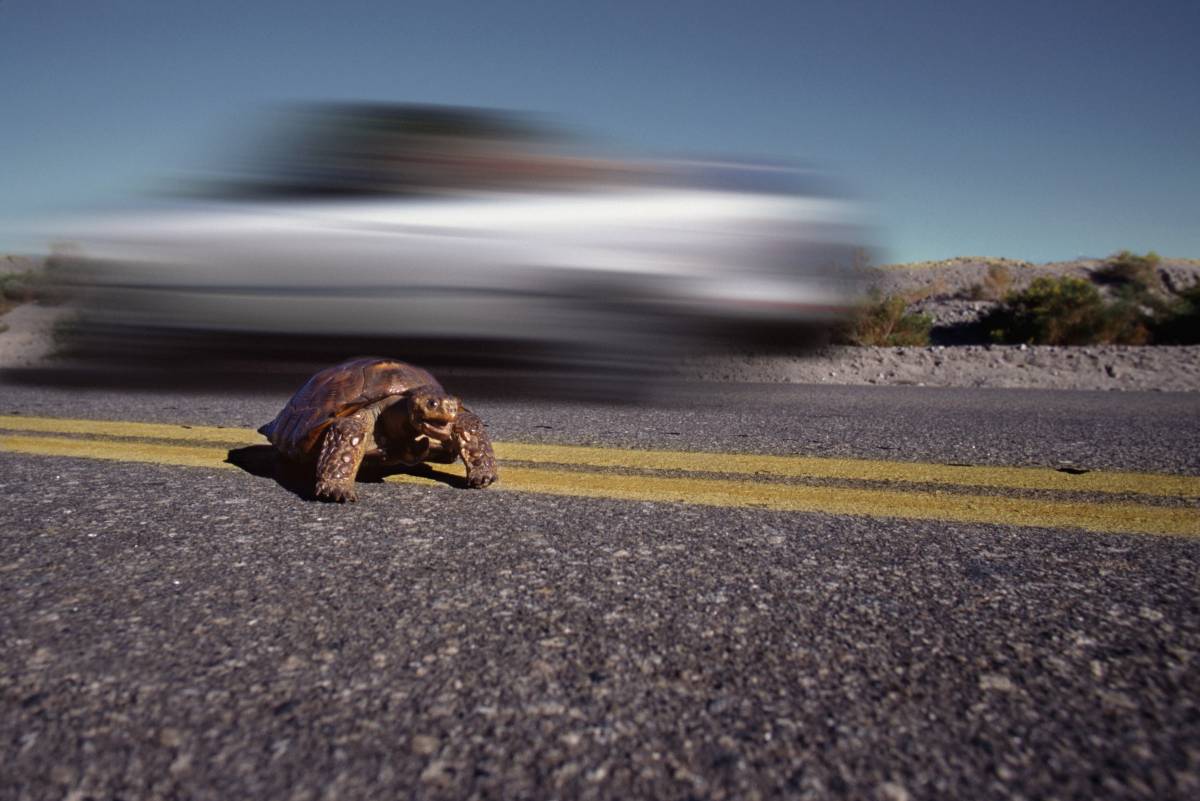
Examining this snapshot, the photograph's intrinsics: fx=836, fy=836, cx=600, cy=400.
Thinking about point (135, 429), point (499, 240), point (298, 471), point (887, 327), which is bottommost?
point (135, 429)

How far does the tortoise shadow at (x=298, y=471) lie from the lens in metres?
2.86

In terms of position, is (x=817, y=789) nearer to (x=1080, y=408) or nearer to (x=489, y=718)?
(x=489, y=718)

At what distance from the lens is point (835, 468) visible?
10.1 ft

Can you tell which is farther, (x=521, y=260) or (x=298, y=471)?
(x=521, y=260)

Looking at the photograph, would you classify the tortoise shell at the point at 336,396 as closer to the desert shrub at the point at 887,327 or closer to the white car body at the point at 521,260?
the white car body at the point at 521,260

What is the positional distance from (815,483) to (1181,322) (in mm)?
11791

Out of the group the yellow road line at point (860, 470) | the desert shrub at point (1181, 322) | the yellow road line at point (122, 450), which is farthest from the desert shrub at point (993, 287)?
the yellow road line at point (122, 450)

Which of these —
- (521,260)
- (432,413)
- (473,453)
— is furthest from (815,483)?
(521,260)

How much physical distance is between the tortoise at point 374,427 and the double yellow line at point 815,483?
121 mm

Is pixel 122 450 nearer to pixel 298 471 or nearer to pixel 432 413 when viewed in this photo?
pixel 298 471

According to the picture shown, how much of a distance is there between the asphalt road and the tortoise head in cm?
32

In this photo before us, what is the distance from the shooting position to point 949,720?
4.00 feet

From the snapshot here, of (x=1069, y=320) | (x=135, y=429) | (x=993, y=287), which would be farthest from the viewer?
(x=993, y=287)

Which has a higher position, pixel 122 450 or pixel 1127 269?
pixel 1127 269
